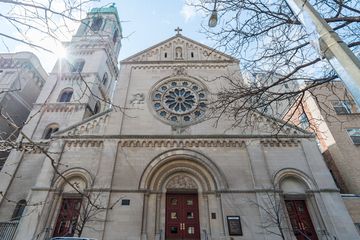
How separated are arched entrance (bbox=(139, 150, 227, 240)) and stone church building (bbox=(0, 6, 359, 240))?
5 centimetres

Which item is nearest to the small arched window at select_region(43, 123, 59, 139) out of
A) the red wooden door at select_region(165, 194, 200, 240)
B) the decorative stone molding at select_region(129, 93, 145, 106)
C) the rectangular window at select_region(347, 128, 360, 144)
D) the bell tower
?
the bell tower

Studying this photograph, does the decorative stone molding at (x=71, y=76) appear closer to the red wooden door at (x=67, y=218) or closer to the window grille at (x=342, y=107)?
the red wooden door at (x=67, y=218)

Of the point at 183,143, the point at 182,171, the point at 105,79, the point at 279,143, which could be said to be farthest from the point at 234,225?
the point at 105,79

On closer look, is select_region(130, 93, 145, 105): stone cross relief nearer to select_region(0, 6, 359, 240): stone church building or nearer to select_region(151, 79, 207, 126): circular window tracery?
select_region(0, 6, 359, 240): stone church building

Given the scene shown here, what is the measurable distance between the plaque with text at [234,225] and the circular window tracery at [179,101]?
20.7 ft

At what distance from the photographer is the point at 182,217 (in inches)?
470

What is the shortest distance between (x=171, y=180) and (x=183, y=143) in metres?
2.29

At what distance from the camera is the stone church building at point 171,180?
10906 mm

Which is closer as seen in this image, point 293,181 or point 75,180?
point 293,181

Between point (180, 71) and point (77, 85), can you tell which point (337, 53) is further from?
point (77, 85)

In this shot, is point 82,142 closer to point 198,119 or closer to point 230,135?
point 198,119

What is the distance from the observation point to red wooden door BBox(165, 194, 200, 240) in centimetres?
1140

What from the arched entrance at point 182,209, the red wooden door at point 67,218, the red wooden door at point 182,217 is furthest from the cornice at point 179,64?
the red wooden door at point 67,218

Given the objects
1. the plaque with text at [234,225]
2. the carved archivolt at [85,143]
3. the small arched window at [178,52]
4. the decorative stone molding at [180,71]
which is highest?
the small arched window at [178,52]
